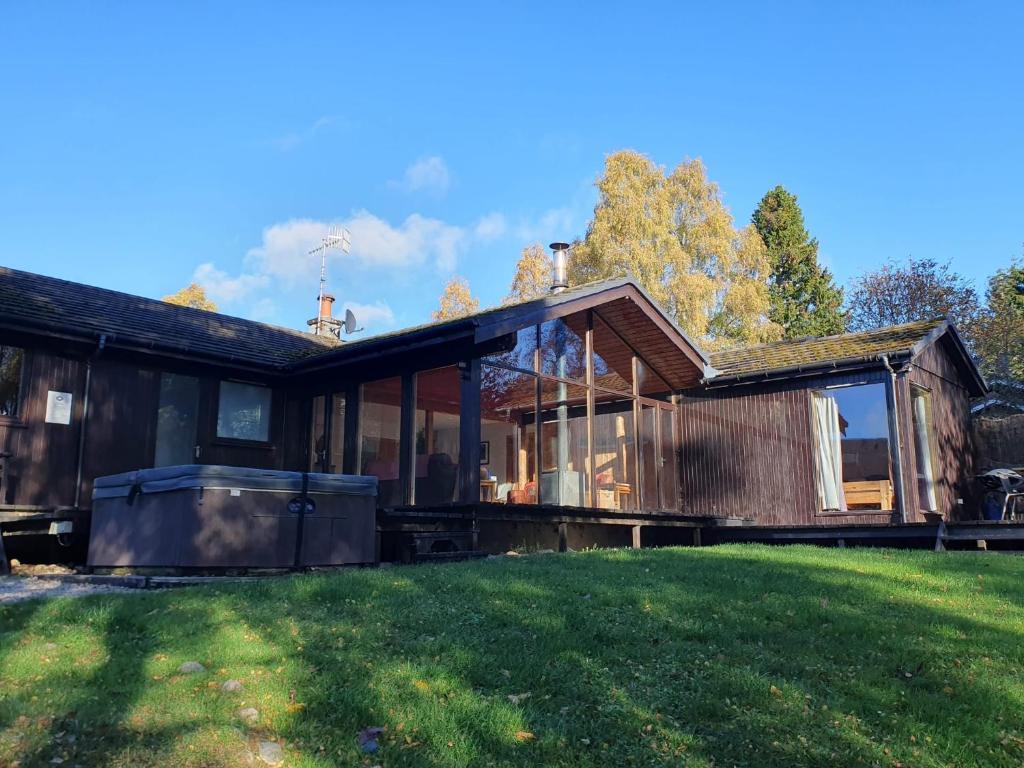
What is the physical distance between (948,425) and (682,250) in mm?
13524

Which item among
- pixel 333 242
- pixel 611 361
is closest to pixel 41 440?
pixel 611 361

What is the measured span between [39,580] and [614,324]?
9.96 metres

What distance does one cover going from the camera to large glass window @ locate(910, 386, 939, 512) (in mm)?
14695

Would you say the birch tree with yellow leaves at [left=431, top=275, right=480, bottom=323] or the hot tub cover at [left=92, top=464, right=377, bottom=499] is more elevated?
the birch tree with yellow leaves at [left=431, top=275, right=480, bottom=323]

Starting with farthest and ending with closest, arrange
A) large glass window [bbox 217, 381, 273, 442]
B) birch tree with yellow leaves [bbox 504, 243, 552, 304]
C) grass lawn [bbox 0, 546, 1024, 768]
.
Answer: birch tree with yellow leaves [bbox 504, 243, 552, 304], large glass window [bbox 217, 381, 273, 442], grass lawn [bbox 0, 546, 1024, 768]

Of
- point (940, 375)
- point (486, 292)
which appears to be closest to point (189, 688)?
point (940, 375)

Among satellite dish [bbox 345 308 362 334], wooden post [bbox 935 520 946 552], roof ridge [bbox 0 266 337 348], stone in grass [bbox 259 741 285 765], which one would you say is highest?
satellite dish [bbox 345 308 362 334]

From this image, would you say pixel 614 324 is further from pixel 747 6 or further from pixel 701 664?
pixel 701 664

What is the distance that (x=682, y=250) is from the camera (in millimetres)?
28234

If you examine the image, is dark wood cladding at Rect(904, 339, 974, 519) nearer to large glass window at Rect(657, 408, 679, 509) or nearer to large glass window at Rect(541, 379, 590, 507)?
large glass window at Rect(657, 408, 679, 509)

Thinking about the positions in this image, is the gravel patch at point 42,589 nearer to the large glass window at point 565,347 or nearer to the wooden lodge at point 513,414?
the wooden lodge at point 513,414

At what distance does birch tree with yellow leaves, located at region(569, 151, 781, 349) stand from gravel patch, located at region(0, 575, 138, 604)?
860 inches

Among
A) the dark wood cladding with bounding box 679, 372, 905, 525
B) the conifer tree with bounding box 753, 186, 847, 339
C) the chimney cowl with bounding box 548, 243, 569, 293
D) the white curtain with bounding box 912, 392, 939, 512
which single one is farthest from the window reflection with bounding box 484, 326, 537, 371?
the conifer tree with bounding box 753, 186, 847, 339

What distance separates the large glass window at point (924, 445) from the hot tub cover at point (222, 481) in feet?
34.1
